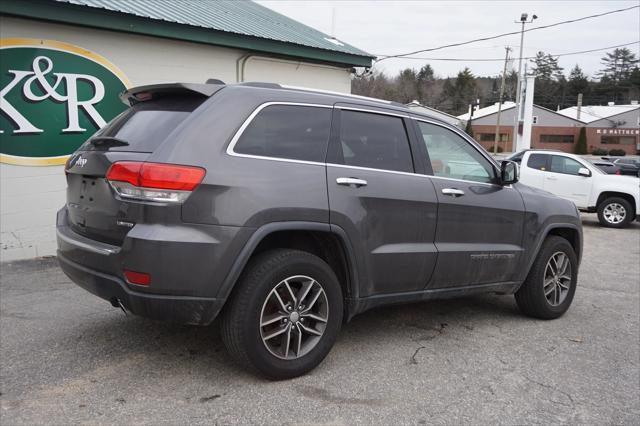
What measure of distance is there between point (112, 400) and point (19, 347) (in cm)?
127

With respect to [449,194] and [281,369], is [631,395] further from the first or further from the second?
[281,369]

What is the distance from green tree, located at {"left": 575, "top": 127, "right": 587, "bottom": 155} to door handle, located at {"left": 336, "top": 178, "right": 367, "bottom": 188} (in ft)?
Answer: 244

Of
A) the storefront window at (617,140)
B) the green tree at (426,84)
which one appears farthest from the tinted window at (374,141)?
the green tree at (426,84)

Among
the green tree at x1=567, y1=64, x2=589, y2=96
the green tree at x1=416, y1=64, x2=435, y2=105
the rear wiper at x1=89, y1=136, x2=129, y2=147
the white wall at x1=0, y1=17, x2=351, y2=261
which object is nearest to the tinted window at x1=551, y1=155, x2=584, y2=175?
the white wall at x1=0, y1=17, x2=351, y2=261

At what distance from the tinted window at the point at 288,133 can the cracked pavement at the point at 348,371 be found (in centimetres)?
148

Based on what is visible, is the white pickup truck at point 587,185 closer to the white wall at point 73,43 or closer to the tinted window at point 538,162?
the tinted window at point 538,162

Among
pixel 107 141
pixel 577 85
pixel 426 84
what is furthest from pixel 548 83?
pixel 107 141

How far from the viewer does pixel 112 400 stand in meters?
3.27

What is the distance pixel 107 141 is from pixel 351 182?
162 centimetres

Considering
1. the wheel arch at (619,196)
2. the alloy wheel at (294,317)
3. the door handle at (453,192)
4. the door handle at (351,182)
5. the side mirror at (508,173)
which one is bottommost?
the alloy wheel at (294,317)

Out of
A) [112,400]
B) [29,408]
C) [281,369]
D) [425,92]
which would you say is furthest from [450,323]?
[425,92]

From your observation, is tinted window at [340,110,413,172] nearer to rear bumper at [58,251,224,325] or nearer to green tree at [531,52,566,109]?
rear bumper at [58,251,224,325]

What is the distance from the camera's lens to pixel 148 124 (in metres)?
3.55

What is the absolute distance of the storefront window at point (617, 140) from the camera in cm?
7188
